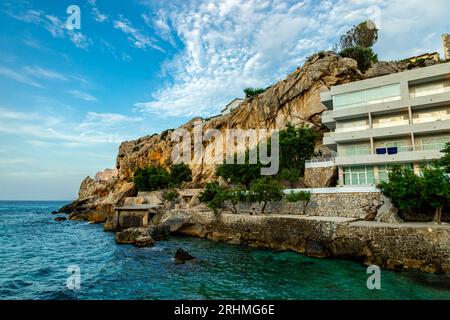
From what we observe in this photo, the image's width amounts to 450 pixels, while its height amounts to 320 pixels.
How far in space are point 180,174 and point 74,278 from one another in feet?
133

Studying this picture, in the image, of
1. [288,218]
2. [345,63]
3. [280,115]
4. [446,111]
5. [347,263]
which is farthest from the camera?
[280,115]

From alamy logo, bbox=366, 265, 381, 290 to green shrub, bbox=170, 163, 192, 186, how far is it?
45.0 m

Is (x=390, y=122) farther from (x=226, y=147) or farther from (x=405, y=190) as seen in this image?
(x=226, y=147)

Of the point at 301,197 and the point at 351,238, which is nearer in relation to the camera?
the point at 351,238

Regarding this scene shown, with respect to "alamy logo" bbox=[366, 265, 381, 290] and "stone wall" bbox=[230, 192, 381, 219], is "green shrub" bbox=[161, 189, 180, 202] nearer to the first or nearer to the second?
"stone wall" bbox=[230, 192, 381, 219]

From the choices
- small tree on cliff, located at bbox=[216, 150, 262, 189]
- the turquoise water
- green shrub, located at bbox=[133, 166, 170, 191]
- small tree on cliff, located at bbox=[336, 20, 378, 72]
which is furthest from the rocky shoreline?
small tree on cliff, located at bbox=[336, 20, 378, 72]

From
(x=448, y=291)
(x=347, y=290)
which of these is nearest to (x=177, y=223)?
(x=347, y=290)

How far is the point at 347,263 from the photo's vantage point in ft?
67.4

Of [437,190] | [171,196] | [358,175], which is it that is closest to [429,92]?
[358,175]

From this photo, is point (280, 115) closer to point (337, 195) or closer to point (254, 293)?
point (337, 195)

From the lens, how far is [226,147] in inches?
2323

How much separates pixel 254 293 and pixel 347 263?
938 cm

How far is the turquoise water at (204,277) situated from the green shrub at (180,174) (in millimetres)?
31826

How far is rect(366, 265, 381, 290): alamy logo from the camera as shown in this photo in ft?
51.6
